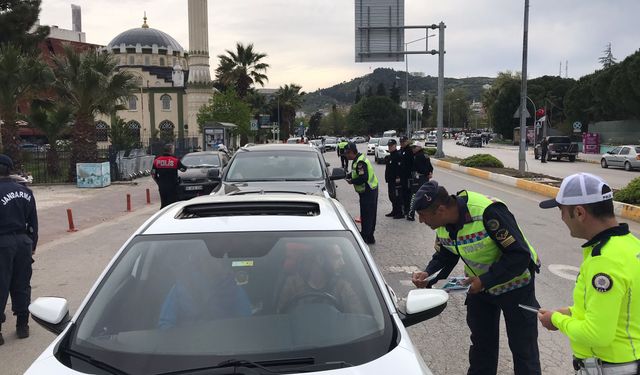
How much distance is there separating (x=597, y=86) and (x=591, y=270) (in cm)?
5649

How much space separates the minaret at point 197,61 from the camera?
57.9 metres

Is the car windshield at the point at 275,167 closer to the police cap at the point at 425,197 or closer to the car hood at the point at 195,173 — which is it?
the police cap at the point at 425,197

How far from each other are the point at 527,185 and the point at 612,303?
17.8 meters

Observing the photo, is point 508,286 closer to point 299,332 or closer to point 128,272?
point 299,332

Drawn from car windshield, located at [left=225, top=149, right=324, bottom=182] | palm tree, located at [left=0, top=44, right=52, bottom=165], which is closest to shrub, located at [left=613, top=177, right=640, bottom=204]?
car windshield, located at [left=225, top=149, right=324, bottom=182]

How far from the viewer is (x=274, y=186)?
823 centimetres

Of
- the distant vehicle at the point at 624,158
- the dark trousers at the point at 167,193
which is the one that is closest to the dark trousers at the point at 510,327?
the dark trousers at the point at 167,193

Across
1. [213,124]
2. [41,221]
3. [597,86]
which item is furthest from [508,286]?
[597,86]

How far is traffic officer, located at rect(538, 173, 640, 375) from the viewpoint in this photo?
232cm

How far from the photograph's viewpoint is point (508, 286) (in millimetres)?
3580

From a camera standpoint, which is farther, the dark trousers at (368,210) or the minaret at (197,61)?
the minaret at (197,61)

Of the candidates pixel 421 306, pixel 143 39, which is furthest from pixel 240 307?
pixel 143 39

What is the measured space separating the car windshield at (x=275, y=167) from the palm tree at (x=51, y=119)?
1680 centimetres

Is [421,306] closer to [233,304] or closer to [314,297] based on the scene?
[314,297]
